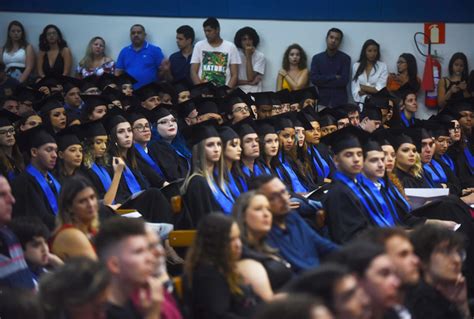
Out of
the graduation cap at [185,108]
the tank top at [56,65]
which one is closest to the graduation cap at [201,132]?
the graduation cap at [185,108]

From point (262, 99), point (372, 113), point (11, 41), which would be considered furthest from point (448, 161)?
point (11, 41)

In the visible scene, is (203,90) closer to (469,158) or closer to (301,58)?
(301,58)

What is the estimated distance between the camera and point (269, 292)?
15.8ft

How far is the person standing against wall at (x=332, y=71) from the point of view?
1416 cm

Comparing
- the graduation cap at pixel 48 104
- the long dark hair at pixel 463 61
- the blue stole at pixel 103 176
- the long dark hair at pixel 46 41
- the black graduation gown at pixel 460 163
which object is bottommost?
the black graduation gown at pixel 460 163

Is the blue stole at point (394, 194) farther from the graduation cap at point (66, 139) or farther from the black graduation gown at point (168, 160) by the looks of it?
the graduation cap at point (66, 139)

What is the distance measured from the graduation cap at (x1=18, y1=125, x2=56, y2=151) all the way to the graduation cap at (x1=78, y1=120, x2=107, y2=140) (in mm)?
679

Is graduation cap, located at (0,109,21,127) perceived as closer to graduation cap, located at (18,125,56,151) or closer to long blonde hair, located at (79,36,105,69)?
graduation cap, located at (18,125,56,151)

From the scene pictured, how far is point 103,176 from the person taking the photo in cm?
855

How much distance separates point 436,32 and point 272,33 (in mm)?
2557

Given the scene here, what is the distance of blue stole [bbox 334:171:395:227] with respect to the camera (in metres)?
7.34

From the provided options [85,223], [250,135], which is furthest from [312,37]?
[85,223]

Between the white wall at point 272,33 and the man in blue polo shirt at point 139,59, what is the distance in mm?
694

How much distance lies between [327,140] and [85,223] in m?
3.24
